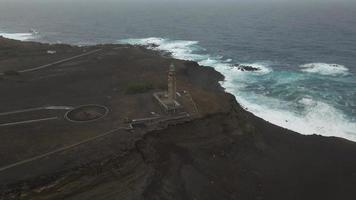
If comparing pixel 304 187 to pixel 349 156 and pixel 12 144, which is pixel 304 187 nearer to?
pixel 349 156

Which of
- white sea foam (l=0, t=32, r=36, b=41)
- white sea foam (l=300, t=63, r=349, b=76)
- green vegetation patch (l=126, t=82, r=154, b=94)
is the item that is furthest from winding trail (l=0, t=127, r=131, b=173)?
white sea foam (l=0, t=32, r=36, b=41)

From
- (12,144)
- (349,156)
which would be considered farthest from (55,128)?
(349,156)

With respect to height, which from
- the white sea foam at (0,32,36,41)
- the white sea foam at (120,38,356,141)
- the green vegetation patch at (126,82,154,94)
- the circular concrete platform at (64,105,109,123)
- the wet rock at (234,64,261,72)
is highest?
the green vegetation patch at (126,82,154,94)

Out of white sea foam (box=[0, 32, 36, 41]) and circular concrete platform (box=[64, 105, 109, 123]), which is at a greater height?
circular concrete platform (box=[64, 105, 109, 123])

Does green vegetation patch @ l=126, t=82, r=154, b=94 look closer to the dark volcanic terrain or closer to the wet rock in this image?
the dark volcanic terrain

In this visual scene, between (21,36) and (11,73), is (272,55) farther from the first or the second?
(21,36)

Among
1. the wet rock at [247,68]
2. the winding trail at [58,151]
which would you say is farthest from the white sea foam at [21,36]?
the winding trail at [58,151]
